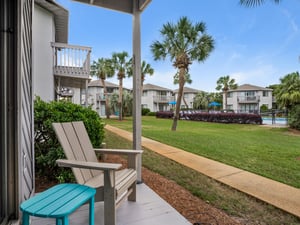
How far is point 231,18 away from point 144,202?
17.5 metres

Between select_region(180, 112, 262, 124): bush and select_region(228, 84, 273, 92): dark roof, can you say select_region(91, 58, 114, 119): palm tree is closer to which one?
select_region(180, 112, 262, 124): bush

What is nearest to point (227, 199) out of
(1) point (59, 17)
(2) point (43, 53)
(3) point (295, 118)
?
(2) point (43, 53)

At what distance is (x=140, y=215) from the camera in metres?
2.21

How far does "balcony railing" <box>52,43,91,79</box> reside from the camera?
895cm

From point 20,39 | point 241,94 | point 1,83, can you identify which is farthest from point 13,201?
point 241,94

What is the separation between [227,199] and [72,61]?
8.65m

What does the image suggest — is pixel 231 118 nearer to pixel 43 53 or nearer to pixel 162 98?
pixel 43 53

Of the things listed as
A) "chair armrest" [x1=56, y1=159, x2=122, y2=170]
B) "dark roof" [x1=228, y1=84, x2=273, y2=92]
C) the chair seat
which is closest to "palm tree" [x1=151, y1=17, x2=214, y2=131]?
the chair seat

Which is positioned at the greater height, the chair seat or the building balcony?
the building balcony

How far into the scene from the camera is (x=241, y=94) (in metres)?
37.5

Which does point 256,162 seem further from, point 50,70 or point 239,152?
point 50,70

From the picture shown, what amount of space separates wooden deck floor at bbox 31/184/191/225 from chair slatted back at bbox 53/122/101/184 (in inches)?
16.2

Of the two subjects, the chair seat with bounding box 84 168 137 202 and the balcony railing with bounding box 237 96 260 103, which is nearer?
the chair seat with bounding box 84 168 137 202

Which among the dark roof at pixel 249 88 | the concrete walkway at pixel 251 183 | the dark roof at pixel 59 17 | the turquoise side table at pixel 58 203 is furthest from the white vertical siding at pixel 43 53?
the dark roof at pixel 249 88
